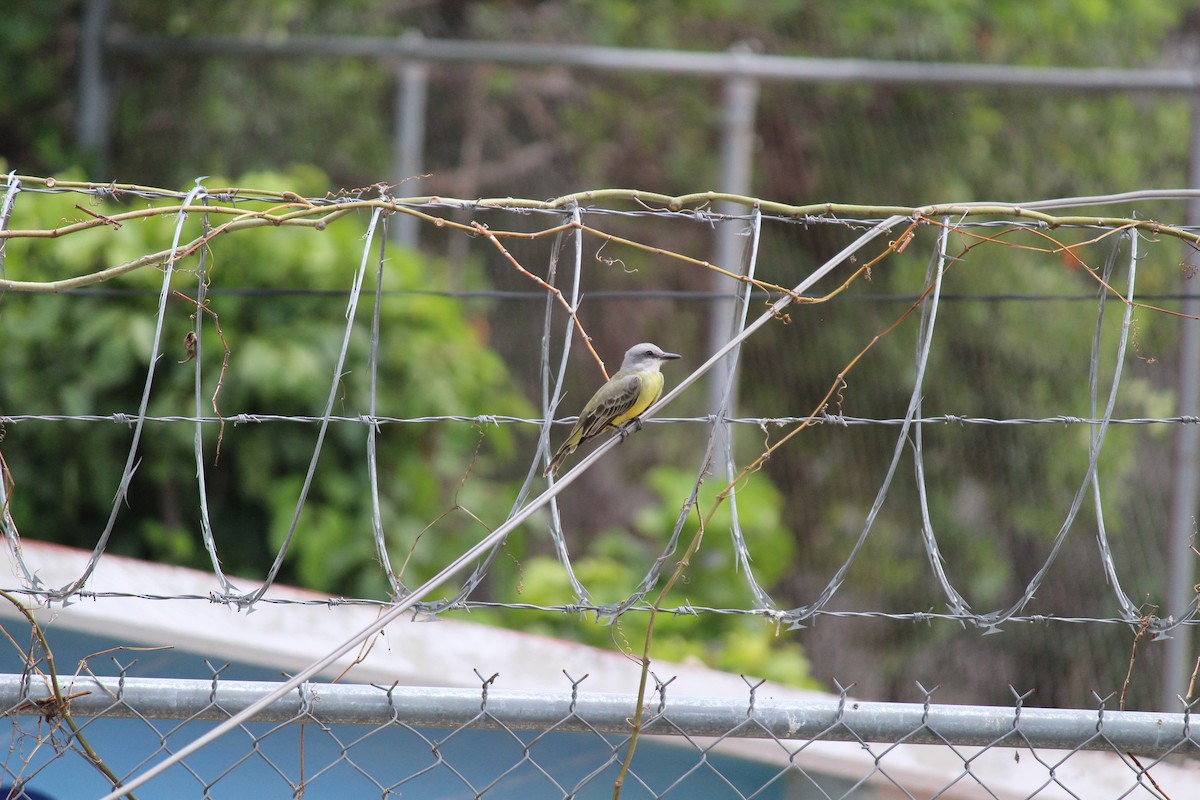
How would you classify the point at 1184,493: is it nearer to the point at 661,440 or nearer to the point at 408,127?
the point at 661,440

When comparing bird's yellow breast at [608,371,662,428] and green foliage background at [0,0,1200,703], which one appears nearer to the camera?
bird's yellow breast at [608,371,662,428]

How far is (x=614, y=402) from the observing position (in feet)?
12.5

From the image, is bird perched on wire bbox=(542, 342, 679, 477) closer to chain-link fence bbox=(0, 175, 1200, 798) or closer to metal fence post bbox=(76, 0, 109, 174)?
chain-link fence bbox=(0, 175, 1200, 798)

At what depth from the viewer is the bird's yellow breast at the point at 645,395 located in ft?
12.6

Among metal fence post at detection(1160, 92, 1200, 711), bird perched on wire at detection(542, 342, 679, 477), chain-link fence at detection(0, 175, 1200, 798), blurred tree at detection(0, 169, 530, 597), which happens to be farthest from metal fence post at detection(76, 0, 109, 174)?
metal fence post at detection(1160, 92, 1200, 711)

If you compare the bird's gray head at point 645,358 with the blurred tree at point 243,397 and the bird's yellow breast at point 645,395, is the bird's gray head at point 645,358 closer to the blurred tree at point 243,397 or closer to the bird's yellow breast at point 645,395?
the bird's yellow breast at point 645,395

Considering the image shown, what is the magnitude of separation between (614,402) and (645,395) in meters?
0.14

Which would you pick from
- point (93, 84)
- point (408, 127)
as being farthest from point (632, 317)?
point (93, 84)

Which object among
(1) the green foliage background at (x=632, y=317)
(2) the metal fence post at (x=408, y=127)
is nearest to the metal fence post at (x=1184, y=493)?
(1) the green foliage background at (x=632, y=317)

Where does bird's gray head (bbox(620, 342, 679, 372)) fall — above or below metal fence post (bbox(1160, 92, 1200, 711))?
above

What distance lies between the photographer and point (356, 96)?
754 centimetres

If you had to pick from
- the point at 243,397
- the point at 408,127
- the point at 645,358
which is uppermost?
the point at 408,127

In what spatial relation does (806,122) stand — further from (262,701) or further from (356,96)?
(262,701)

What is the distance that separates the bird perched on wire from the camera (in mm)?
3791
